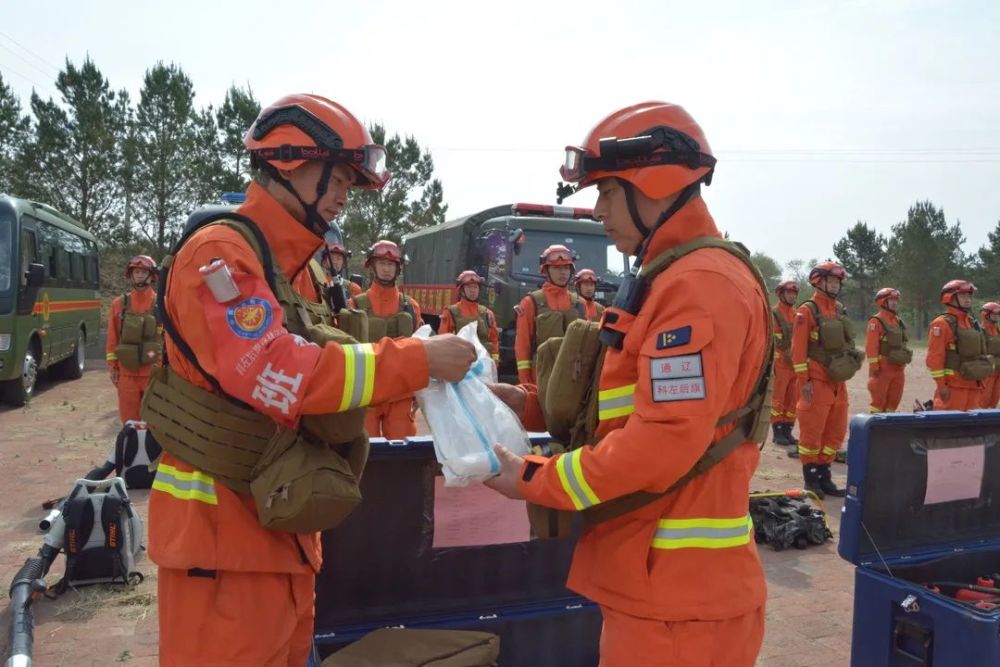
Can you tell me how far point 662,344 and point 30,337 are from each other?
43.6ft

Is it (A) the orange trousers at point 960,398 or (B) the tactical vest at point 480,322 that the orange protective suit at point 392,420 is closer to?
(B) the tactical vest at point 480,322

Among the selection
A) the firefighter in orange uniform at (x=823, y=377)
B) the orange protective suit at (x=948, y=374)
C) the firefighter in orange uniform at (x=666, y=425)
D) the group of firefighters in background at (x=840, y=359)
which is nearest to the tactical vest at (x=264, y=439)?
the firefighter in orange uniform at (x=666, y=425)

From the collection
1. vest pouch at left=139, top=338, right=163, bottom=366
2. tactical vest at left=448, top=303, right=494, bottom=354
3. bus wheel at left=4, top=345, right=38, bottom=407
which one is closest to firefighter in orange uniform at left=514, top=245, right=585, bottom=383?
tactical vest at left=448, top=303, right=494, bottom=354

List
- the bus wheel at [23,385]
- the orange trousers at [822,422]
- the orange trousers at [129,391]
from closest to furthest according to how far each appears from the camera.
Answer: the orange trousers at [822,422] → the orange trousers at [129,391] → the bus wheel at [23,385]

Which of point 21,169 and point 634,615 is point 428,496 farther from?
point 21,169

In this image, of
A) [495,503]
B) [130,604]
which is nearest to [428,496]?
[495,503]

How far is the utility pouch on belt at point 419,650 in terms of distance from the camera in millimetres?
2947

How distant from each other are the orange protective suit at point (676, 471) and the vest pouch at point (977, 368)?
9.13m

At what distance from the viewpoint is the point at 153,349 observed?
8.23 m

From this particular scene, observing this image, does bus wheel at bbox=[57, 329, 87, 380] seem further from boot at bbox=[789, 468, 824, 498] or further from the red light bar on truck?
boot at bbox=[789, 468, 824, 498]

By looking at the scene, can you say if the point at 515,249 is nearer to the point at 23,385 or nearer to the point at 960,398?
the point at 960,398

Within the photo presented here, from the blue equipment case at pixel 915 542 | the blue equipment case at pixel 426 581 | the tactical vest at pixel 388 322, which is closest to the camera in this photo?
the blue equipment case at pixel 915 542

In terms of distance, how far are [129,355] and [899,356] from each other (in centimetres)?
943

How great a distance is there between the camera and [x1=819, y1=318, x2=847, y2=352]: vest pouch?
8.37 m
